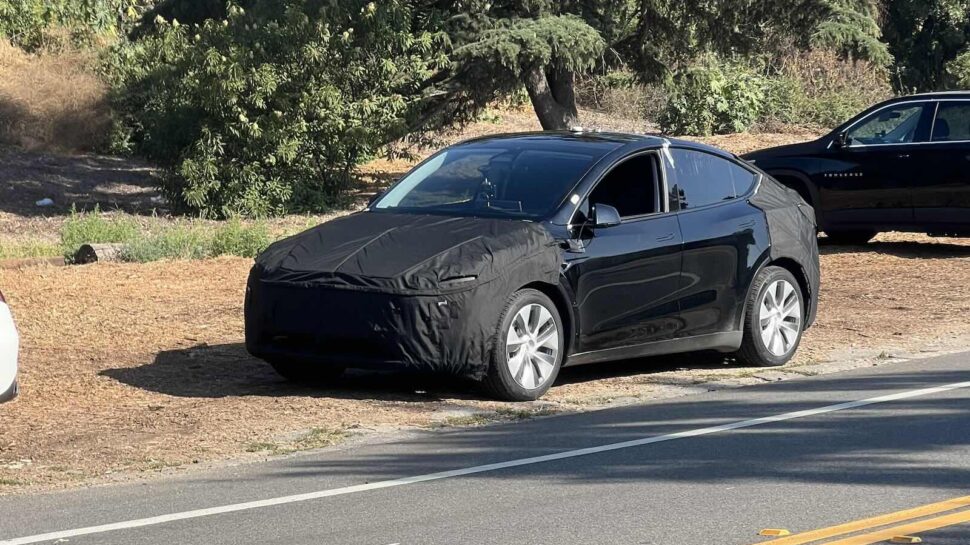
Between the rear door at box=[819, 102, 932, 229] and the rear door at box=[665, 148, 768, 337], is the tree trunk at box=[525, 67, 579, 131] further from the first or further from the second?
the rear door at box=[665, 148, 768, 337]

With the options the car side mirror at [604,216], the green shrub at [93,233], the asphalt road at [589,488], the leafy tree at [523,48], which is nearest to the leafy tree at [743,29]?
the leafy tree at [523,48]

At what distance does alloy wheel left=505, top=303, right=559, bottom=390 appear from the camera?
9.73 meters

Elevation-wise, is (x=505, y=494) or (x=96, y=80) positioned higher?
(x=96, y=80)

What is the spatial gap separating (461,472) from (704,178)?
13.8 ft

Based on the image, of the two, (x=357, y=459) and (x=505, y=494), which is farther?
(x=357, y=459)

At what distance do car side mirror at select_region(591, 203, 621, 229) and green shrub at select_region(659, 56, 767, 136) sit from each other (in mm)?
22905

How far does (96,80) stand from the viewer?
30.2 metres

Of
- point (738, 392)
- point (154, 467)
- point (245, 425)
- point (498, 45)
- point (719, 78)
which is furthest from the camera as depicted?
point (719, 78)

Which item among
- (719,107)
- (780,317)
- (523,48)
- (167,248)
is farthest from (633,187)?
(719,107)

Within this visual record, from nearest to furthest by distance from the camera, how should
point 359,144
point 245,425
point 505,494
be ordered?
point 505,494 < point 245,425 < point 359,144

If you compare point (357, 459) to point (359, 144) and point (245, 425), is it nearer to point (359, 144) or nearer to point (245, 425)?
point (245, 425)

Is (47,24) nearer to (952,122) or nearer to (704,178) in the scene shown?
(952,122)

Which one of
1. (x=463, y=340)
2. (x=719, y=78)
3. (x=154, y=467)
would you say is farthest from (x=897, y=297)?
(x=719, y=78)

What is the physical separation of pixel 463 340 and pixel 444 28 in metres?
15.5
